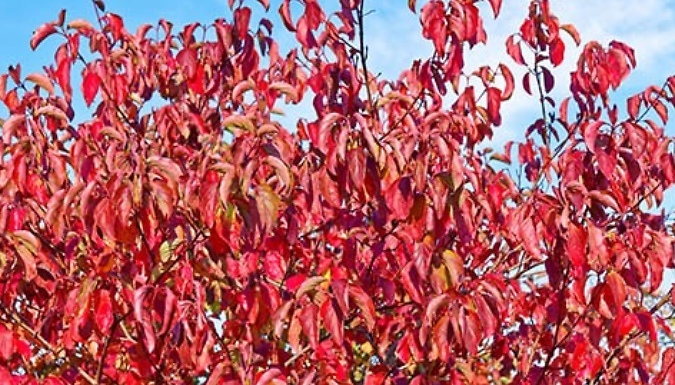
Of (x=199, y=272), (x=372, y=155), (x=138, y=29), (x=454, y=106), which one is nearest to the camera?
(x=372, y=155)

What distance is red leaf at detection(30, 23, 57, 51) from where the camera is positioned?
11.1 ft

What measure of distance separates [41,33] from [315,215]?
1142mm

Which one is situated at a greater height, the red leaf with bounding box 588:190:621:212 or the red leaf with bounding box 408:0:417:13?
the red leaf with bounding box 408:0:417:13

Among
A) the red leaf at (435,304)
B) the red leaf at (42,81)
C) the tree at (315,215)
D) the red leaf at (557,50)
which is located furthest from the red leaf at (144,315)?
the red leaf at (557,50)

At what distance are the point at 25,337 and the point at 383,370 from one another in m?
1.36

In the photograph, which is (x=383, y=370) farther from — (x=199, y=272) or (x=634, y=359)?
(x=634, y=359)

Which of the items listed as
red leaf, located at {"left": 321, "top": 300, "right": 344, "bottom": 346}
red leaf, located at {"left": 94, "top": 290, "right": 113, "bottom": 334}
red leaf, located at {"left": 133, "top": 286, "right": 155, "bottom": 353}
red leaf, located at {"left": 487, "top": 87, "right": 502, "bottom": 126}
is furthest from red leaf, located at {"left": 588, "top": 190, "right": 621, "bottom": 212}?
red leaf, located at {"left": 94, "top": 290, "right": 113, "bottom": 334}

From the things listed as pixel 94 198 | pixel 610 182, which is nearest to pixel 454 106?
pixel 610 182

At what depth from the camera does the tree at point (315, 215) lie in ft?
8.81

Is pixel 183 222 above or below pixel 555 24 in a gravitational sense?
below

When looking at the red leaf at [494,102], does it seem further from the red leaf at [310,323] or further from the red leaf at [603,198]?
the red leaf at [310,323]

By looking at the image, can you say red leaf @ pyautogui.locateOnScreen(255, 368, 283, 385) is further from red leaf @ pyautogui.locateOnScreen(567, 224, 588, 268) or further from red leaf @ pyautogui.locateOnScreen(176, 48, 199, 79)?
red leaf @ pyautogui.locateOnScreen(176, 48, 199, 79)

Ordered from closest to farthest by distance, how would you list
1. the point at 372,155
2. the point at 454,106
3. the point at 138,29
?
the point at 372,155 → the point at 454,106 → the point at 138,29

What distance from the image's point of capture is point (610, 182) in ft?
10.5
